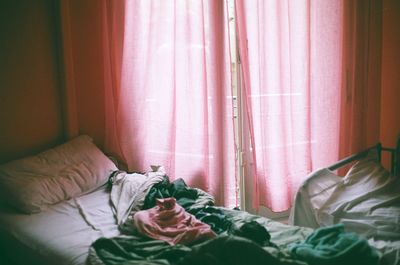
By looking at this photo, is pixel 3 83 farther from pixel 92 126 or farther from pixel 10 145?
pixel 92 126

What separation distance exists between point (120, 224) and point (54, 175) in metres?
0.69

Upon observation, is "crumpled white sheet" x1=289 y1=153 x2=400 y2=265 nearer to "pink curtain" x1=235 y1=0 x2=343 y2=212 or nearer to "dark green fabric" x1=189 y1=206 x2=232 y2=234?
"dark green fabric" x1=189 y1=206 x2=232 y2=234

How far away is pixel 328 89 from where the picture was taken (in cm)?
263

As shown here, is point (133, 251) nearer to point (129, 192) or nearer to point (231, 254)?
point (231, 254)

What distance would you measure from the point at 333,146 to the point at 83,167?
1909 millimetres

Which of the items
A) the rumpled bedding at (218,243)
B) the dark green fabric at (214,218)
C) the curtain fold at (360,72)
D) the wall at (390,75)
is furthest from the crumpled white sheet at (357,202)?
the wall at (390,75)

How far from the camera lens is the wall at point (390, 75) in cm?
267

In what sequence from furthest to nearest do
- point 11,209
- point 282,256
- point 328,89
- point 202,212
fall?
point 328,89 → point 11,209 → point 202,212 → point 282,256

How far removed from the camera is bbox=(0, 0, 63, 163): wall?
224 centimetres

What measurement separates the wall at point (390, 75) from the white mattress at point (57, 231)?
2.29 m

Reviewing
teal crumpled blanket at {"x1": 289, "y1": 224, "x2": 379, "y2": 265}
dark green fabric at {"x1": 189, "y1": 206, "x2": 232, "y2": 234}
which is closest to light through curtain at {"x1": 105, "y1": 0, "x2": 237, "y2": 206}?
dark green fabric at {"x1": 189, "y1": 206, "x2": 232, "y2": 234}

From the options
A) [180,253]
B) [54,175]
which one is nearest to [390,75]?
[180,253]

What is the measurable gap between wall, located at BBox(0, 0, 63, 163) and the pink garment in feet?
3.94

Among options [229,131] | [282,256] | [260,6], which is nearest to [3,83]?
[229,131]
